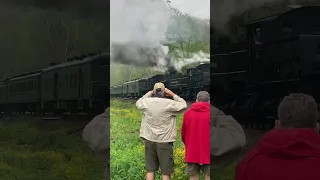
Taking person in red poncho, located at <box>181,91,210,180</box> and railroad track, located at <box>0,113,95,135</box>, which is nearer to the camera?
railroad track, located at <box>0,113,95,135</box>

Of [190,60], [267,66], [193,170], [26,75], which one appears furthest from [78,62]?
[190,60]

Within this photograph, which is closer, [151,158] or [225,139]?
[225,139]

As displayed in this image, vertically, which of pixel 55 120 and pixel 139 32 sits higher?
pixel 139 32

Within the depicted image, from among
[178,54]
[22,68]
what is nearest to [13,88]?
[22,68]

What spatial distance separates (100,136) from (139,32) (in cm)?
348

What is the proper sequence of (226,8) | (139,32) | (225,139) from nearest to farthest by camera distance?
(226,8) → (225,139) → (139,32)

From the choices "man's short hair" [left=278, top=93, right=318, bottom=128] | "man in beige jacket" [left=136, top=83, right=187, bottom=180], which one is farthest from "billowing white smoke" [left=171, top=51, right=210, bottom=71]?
"man's short hair" [left=278, top=93, right=318, bottom=128]

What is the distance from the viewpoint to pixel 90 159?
14.4 feet

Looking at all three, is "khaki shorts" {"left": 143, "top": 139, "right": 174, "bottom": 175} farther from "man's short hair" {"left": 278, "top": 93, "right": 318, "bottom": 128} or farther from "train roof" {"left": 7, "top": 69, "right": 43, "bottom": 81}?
"man's short hair" {"left": 278, "top": 93, "right": 318, "bottom": 128}

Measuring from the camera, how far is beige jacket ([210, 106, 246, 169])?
13.4ft

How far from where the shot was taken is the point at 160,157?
5.85 m

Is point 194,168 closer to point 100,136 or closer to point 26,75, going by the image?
point 100,136

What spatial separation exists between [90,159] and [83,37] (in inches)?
43.5

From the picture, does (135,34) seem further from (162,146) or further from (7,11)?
(7,11)
